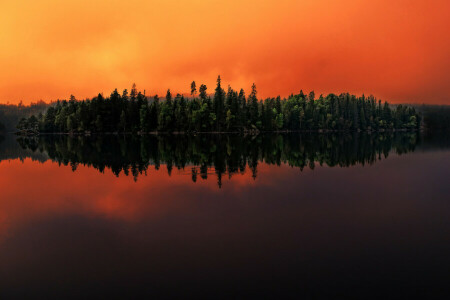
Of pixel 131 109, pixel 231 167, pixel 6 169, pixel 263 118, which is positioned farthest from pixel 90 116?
pixel 231 167

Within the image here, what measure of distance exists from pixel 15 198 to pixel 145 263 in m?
18.7

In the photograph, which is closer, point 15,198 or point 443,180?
point 15,198

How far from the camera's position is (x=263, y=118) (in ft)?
620

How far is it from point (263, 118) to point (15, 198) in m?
168

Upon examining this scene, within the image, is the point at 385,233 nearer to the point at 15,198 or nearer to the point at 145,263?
the point at 145,263

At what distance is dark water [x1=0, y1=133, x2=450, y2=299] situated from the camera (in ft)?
38.3

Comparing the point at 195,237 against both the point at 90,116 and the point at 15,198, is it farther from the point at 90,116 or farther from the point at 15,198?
the point at 90,116

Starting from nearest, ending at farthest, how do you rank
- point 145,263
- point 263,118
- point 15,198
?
point 145,263 → point 15,198 → point 263,118

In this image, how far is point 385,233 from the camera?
1691 cm

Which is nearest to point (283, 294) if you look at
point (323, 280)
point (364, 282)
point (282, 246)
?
point (323, 280)

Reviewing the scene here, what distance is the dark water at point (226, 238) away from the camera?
38.3 feet

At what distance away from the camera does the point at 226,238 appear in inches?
632

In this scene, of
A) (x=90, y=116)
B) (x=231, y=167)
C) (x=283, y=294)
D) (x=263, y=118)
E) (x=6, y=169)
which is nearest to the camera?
(x=283, y=294)

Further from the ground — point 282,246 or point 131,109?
point 131,109
